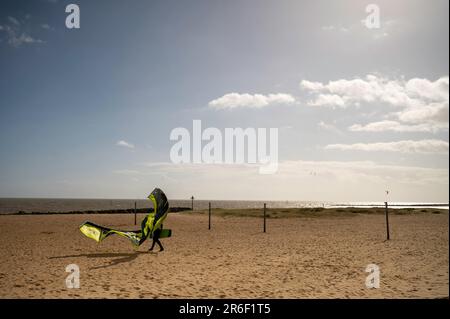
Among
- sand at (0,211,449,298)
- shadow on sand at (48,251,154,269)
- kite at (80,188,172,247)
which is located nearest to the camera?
sand at (0,211,449,298)

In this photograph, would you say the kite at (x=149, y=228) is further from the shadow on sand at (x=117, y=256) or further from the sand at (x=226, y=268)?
the sand at (x=226, y=268)

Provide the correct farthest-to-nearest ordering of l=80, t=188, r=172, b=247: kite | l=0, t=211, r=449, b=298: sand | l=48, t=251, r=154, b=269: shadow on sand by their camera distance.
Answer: l=80, t=188, r=172, b=247: kite
l=48, t=251, r=154, b=269: shadow on sand
l=0, t=211, r=449, b=298: sand

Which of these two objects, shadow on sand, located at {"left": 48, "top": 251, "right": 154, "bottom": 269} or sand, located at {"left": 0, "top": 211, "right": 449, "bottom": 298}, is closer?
sand, located at {"left": 0, "top": 211, "right": 449, "bottom": 298}

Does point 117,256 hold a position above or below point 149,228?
below

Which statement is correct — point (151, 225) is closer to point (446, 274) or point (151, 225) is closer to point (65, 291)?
point (65, 291)

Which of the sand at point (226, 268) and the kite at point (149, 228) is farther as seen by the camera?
the kite at point (149, 228)

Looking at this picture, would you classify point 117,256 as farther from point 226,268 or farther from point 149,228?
point 226,268

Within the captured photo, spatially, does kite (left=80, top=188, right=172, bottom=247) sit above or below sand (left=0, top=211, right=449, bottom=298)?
above

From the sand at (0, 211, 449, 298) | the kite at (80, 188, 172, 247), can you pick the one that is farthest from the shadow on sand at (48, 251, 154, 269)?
the kite at (80, 188, 172, 247)

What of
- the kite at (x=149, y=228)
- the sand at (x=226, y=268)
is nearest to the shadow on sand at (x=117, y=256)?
the sand at (x=226, y=268)

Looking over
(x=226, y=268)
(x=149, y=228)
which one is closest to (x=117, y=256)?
(x=149, y=228)

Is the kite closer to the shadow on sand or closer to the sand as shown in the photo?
the shadow on sand
